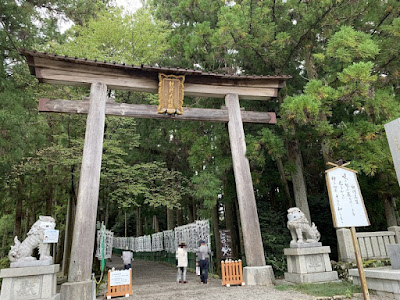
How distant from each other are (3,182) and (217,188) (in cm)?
871

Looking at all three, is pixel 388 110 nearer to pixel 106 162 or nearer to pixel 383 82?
pixel 383 82

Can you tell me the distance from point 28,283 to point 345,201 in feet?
19.7

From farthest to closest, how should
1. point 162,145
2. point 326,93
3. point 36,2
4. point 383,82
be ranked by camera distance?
point 162,145
point 36,2
point 383,82
point 326,93

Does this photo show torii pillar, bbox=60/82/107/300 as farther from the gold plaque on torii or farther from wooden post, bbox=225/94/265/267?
wooden post, bbox=225/94/265/267

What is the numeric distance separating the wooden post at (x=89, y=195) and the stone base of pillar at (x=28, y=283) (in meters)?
0.68

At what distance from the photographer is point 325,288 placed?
598cm

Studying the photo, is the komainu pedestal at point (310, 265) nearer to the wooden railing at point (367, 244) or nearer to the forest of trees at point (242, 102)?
the wooden railing at point (367, 244)

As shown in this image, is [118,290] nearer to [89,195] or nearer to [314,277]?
[89,195]

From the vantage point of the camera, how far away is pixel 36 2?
9.95m

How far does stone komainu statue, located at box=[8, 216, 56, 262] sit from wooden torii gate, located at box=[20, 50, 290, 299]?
690mm

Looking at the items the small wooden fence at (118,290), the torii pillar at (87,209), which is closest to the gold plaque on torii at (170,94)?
the torii pillar at (87,209)

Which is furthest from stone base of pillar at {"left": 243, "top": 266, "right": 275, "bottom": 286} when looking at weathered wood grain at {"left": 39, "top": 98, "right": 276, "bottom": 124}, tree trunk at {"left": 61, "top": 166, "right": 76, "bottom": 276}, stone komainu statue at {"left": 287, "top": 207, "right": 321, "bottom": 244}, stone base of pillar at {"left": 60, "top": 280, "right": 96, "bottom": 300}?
tree trunk at {"left": 61, "top": 166, "right": 76, "bottom": 276}

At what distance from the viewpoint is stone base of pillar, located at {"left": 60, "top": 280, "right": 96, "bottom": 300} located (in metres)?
5.49

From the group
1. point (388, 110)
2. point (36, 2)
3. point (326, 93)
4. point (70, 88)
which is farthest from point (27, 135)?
point (388, 110)
